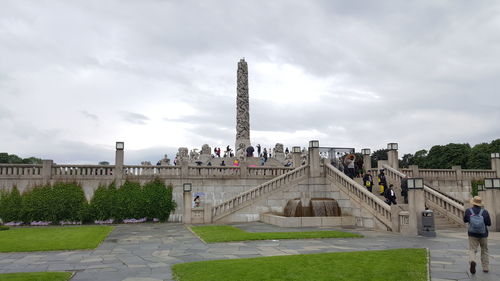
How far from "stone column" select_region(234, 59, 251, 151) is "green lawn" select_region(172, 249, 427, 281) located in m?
45.5

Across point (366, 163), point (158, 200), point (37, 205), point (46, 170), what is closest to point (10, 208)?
point (37, 205)

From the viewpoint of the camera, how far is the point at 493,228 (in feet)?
62.3

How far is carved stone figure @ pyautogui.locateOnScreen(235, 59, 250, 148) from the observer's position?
187ft

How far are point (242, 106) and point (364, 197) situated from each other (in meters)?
37.4

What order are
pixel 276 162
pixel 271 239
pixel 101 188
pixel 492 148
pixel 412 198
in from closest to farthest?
pixel 271 239
pixel 412 198
pixel 101 188
pixel 276 162
pixel 492 148

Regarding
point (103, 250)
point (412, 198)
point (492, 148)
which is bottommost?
point (103, 250)

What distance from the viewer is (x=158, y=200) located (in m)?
26.8

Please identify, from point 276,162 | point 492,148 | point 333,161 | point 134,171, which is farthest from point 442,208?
point 492,148

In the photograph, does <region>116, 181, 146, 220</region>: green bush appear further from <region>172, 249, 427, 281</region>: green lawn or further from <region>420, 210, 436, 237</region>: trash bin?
<region>420, 210, 436, 237</region>: trash bin

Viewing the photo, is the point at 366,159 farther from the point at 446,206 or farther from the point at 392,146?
the point at 446,206

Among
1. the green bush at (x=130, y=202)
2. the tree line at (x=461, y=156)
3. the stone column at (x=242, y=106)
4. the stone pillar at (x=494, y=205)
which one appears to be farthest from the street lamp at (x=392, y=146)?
the tree line at (x=461, y=156)

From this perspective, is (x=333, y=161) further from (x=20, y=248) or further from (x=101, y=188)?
(x=20, y=248)

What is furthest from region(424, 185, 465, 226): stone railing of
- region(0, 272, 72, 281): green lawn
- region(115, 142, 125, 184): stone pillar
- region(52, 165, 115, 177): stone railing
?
region(52, 165, 115, 177): stone railing

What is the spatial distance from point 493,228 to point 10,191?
28253 mm
